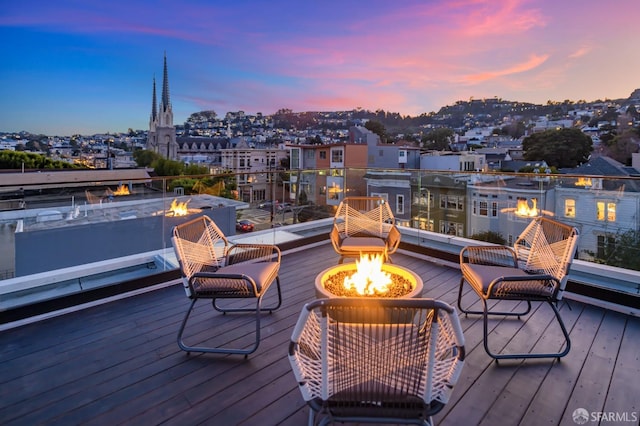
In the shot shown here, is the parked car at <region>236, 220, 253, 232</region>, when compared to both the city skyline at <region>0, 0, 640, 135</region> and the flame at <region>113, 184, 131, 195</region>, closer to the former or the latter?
the flame at <region>113, 184, 131, 195</region>

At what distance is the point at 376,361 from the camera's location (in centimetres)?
135

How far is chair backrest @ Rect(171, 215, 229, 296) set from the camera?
2529 mm

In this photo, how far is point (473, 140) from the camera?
115ft

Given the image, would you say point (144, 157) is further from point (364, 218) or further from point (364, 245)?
point (364, 245)

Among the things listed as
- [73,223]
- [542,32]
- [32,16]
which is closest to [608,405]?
[73,223]

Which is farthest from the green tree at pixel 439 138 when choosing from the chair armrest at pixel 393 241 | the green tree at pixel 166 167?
the chair armrest at pixel 393 241

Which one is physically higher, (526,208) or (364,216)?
(526,208)

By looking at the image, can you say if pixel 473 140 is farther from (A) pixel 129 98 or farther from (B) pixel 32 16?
(B) pixel 32 16

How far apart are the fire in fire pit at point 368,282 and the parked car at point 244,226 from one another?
84.6 inches

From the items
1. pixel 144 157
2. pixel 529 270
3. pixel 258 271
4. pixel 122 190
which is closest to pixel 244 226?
pixel 122 190

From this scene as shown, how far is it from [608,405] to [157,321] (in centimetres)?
295

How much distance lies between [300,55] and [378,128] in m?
16.6

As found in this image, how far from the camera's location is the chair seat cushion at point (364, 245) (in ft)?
12.0

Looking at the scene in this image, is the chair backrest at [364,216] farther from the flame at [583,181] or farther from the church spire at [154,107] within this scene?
the church spire at [154,107]
